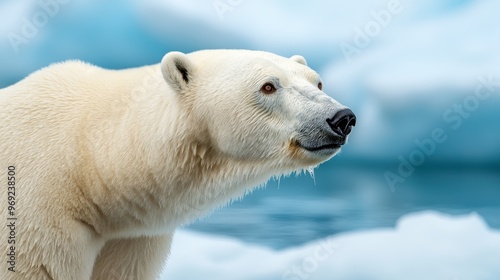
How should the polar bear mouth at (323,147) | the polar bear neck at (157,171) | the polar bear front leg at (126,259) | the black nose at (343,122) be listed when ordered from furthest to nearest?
the polar bear front leg at (126,259) < the polar bear neck at (157,171) < the polar bear mouth at (323,147) < the black nose at (343,122)

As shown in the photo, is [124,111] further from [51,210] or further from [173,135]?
[51,210]

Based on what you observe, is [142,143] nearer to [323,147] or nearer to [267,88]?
[267,88]

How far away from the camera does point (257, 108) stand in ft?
9.73

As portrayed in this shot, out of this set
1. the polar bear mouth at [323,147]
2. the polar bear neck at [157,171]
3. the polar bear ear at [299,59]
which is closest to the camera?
the polar bear mouth at [323,147]

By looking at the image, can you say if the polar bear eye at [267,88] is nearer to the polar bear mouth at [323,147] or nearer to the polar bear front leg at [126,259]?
the polar bear mouth at [323,147]

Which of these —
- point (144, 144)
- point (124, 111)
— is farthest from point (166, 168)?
point (124, 111)

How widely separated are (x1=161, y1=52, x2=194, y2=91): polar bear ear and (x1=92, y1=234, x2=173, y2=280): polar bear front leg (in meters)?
0.91

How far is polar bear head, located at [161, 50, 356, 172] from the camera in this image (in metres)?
2.91

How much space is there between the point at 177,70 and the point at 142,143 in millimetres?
337

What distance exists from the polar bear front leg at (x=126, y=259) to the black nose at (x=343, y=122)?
3.94 ft

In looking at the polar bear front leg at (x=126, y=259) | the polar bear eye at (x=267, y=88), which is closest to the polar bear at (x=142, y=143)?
the polar bear eye at (x=267, y=88)

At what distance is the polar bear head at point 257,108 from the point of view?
9.54ft

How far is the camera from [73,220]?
128 inches

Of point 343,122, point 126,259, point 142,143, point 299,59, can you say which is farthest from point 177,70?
point 126,259
